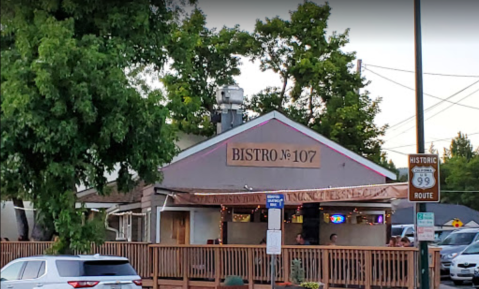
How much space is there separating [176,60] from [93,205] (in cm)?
948

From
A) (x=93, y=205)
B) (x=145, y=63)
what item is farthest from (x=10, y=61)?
(x=93, y=205)

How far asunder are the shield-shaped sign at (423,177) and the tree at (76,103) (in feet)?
17.9

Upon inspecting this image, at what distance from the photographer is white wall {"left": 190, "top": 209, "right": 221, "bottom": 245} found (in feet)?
85.6

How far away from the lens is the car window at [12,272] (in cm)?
1623

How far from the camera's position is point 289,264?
20672 mm

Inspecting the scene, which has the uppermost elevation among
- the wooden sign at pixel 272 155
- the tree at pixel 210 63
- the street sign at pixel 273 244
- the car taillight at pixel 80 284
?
the tree at pixel 210 63

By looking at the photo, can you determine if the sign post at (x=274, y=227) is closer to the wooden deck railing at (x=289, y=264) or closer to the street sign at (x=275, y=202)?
the street sign at (x=275, y=202)

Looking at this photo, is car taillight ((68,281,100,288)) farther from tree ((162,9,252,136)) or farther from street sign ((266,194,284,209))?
tree ((162,9,252,136))

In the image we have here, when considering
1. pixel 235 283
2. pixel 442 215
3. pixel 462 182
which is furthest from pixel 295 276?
pixel 462 182

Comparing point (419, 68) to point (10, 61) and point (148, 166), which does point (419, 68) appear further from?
point (10, 61)

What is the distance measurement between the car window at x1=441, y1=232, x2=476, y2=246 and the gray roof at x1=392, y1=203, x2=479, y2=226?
19.8 meters

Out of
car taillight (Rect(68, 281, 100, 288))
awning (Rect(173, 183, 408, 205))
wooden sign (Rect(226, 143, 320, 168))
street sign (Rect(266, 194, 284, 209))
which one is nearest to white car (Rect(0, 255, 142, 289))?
car taillight (Rect(68, 281, 100, 288))

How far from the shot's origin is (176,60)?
1944cm

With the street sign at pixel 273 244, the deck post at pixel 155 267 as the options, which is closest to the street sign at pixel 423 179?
the street sign at pixel 273 244
